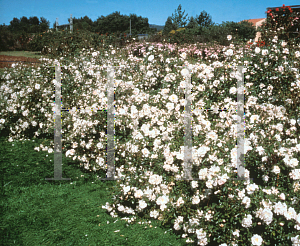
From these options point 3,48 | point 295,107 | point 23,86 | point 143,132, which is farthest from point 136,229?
point 3,48

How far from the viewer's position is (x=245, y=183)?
2.29 meters

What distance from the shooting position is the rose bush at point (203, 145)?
7.32 ft

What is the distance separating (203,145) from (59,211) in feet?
6.43

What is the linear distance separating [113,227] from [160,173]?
0.82 metres

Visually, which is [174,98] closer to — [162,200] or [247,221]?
[162,200]

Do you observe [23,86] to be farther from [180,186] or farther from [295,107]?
[295,107]

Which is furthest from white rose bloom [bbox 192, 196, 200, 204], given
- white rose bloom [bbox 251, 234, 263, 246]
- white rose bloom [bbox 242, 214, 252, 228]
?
white rose bloom [bbox 251, 234, 263, 246]

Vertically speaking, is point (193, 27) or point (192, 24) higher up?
point (192, 24)

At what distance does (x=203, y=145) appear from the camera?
262 cm

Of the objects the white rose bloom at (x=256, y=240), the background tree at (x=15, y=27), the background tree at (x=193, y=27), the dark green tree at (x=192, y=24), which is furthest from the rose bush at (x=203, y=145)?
the background tree at (x=15, y=27)

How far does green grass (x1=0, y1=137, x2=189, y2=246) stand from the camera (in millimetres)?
2551

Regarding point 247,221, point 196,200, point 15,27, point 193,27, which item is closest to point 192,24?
point 193,27

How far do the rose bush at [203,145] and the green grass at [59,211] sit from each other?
0.21 metres

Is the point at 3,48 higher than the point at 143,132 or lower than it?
higher
